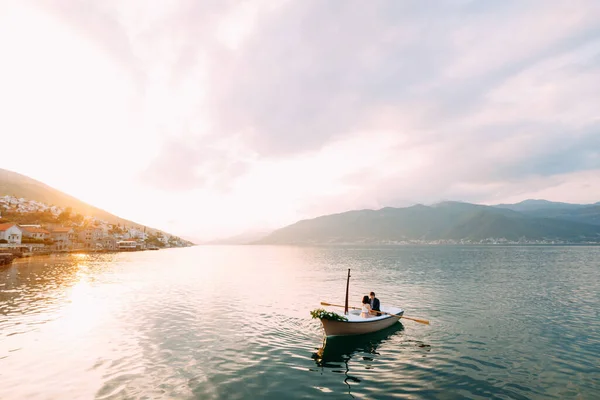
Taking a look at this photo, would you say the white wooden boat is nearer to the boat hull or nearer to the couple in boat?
the boat hull

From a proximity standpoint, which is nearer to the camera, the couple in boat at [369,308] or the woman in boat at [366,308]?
the woman in boat at [366,308]

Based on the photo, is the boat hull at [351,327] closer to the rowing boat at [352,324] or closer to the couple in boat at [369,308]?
the rowing boat at [352,324]

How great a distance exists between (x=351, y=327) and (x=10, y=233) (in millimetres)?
186062

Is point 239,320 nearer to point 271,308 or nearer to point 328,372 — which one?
point 271,308

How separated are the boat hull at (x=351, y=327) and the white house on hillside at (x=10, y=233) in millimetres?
179519

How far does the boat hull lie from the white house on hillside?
17952cm

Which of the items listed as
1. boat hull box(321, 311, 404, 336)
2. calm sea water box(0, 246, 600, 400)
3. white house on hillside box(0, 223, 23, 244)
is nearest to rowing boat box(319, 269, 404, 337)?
boat hull box(321, 311, 404, 336)

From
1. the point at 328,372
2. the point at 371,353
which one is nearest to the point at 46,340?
the point at 328,372

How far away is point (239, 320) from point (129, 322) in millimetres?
11884

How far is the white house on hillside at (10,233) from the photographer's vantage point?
144 meters

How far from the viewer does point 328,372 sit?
20797mm

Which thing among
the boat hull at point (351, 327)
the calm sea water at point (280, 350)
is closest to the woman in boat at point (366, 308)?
the boat hull at point (351, 327)

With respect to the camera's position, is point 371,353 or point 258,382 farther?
point 371,353

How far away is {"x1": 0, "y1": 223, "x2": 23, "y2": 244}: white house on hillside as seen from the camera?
472 feet
